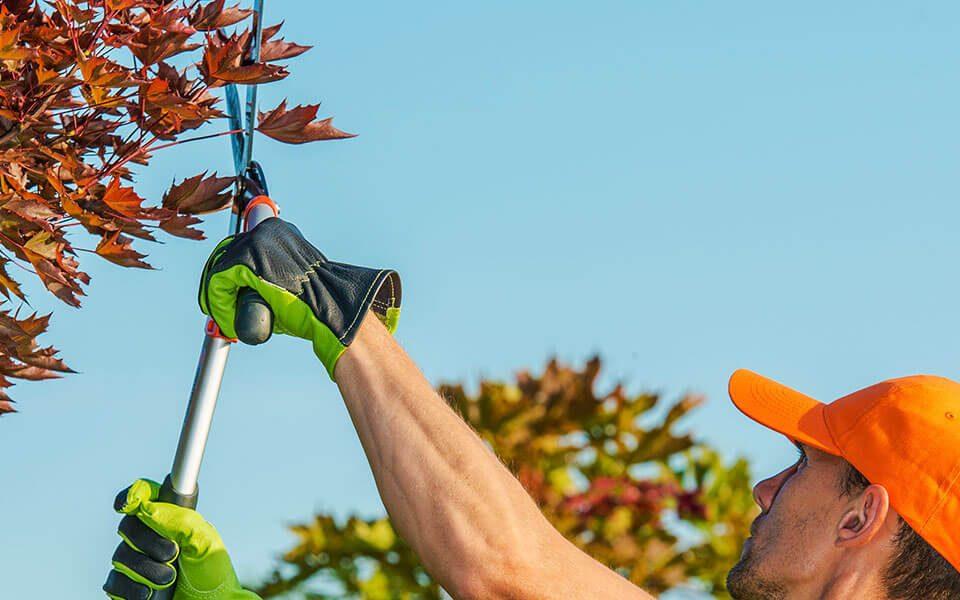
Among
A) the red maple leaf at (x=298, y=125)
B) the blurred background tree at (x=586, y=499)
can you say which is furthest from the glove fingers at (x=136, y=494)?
the blurred background tree at (x=586, y=499)

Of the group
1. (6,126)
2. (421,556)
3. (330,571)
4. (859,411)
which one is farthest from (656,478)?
(6,126)

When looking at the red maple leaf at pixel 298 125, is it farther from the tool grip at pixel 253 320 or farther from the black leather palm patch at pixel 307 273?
the tool grip at pixel 253 320

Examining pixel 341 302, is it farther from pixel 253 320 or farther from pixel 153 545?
pixel 153 545

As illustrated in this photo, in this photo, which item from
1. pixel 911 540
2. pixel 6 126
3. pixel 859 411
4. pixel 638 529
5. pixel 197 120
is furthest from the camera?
pixel 638 529

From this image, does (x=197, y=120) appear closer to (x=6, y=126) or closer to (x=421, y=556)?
(x=6, y=126)

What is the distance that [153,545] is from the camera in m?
3.20

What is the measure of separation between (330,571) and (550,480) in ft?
5.99

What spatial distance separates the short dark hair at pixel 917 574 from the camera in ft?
9.70

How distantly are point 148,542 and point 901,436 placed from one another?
2033mm

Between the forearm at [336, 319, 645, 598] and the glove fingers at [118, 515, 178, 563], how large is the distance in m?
0.79

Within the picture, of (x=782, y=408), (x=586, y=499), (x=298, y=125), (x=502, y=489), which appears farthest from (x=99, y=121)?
(x=586, y=499)

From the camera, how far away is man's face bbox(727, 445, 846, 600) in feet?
10.0

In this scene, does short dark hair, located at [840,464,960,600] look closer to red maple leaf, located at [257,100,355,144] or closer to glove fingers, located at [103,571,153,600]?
red maple leaf, located at [257,100,355,144]

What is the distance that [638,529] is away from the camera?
8672 mm
